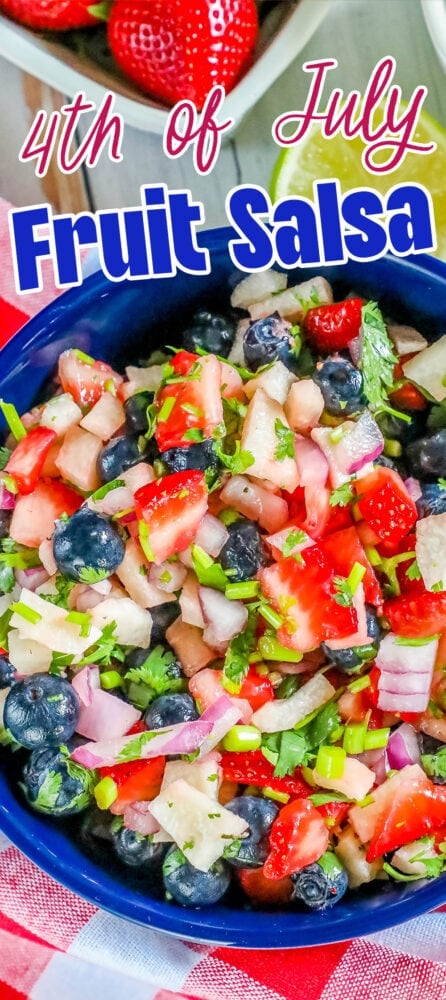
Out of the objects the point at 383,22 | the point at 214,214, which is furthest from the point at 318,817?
the point at 383,22

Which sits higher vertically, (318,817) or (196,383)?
(196,383)

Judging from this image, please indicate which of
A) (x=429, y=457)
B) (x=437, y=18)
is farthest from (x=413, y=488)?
(x=437, y=18)

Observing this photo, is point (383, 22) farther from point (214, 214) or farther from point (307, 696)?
point (307, 696)

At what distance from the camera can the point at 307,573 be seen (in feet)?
3.63

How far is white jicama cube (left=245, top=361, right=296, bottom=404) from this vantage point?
1.16 m

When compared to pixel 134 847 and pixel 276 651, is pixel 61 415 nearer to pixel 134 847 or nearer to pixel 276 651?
pixel 276 651

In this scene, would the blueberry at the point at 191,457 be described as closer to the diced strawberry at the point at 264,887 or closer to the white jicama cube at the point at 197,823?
the white jicama cube at the point at 197,823

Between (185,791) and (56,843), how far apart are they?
197 millimetres

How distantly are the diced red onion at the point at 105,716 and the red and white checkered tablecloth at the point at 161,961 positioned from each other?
0.31m

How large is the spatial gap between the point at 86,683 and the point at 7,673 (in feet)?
0.35

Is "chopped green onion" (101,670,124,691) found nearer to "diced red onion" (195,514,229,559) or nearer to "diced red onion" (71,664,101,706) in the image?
"diced red onion" (71,664,101,706)

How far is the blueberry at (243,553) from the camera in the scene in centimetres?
113

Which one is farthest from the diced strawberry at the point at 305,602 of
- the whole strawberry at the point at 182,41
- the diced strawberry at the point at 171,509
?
the whole strawberry at the point at 182,41

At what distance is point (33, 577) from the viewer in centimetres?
120
